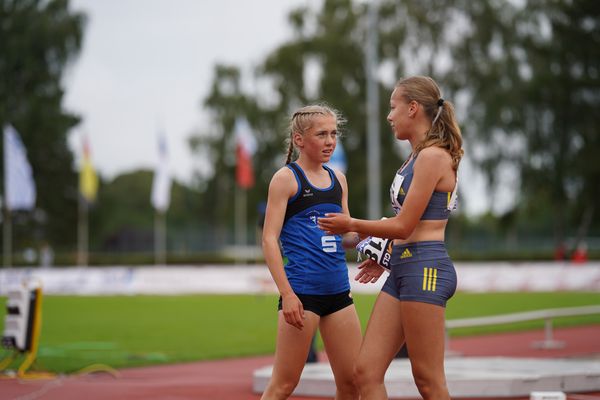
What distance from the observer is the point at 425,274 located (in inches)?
196

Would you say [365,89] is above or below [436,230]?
above

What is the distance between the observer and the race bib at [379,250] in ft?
17.9

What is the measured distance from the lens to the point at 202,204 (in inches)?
2992

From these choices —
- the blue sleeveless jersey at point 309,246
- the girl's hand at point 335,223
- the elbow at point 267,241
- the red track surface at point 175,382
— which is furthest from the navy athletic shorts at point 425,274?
the red track surface at point 175,382

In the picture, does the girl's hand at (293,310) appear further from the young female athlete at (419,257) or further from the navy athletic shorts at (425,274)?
the navy athletic shorts at (425,274)

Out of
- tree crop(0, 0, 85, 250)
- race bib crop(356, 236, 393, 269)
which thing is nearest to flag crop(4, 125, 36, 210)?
tree crop(0, 0, 85, 250)

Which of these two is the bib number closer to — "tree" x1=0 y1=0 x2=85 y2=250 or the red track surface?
the red track surface

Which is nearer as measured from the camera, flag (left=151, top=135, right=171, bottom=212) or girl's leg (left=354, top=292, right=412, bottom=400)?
girl's leg (left=354, top=292, right=412, bottom=400)

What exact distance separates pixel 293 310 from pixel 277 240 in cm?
40

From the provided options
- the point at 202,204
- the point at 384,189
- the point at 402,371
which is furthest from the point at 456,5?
the point at 402,371

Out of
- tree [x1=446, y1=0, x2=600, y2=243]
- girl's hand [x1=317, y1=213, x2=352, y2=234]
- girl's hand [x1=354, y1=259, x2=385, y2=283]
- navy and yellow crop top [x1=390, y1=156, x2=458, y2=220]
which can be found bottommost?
girl's hand [x1=354, y1=259, x2=385, y2=283]

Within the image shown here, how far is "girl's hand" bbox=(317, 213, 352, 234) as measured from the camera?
498cm

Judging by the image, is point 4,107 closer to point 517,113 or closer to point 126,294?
point 126,294

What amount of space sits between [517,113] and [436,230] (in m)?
43.9
